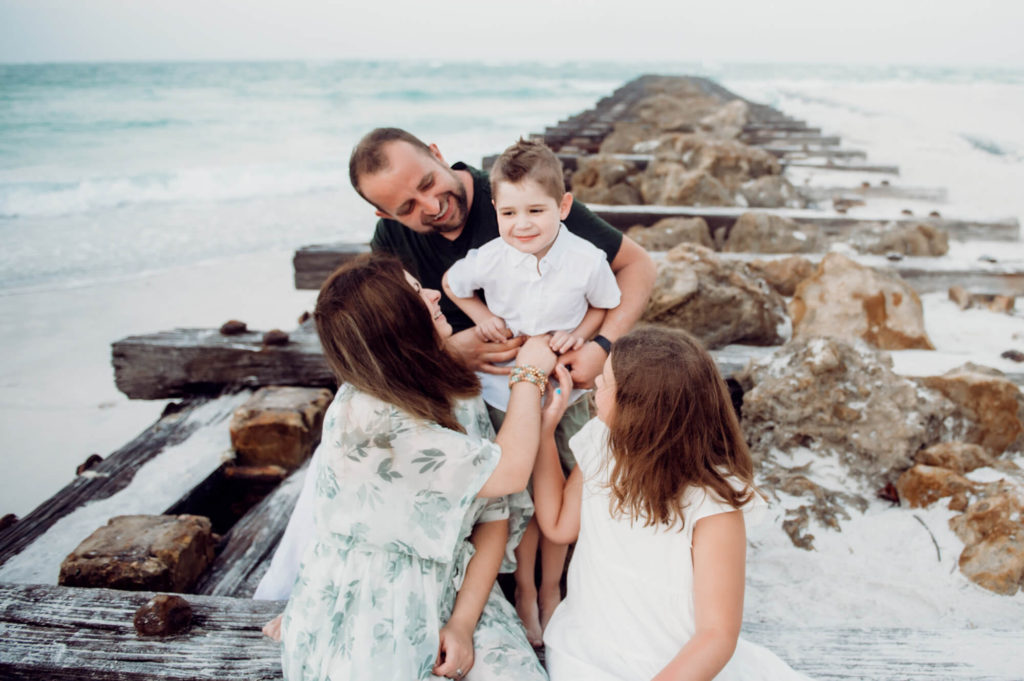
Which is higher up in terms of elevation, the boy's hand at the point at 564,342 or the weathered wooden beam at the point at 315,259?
the boy's hand at the point at 564,342

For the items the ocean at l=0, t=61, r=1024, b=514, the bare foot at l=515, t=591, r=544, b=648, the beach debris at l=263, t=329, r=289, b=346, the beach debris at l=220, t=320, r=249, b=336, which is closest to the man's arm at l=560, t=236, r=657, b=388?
the bare foot at l=515, t=591, r=544, b=648

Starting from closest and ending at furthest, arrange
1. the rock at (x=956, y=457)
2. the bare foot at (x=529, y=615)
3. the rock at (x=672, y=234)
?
the bare foot at (x=529, y=615)
the rock at (x=956, y=457)
the rock at (x=672, y=234)

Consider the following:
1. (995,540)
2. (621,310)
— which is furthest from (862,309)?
(621,310)

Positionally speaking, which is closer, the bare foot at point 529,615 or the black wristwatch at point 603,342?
the bare foot at point 529,615

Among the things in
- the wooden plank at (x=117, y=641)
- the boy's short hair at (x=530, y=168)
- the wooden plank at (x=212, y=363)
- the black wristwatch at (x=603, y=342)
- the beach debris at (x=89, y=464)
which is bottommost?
the beach debris at (x=89, y=464)

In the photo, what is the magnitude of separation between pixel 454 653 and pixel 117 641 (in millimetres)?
900

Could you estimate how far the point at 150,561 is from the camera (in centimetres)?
210

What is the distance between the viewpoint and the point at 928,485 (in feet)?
8.46

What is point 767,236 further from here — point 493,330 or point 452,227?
point 493,330

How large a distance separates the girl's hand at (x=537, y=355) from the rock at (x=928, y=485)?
1582 millimetres

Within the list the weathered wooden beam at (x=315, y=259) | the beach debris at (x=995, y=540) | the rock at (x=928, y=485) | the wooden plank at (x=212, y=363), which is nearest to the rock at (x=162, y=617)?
the wooden plank at (x=212, y=363)

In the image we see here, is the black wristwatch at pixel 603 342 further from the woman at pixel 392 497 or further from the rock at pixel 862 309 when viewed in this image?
the rock at pixel 862 309

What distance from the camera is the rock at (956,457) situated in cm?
264

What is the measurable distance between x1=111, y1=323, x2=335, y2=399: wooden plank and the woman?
1.68m
